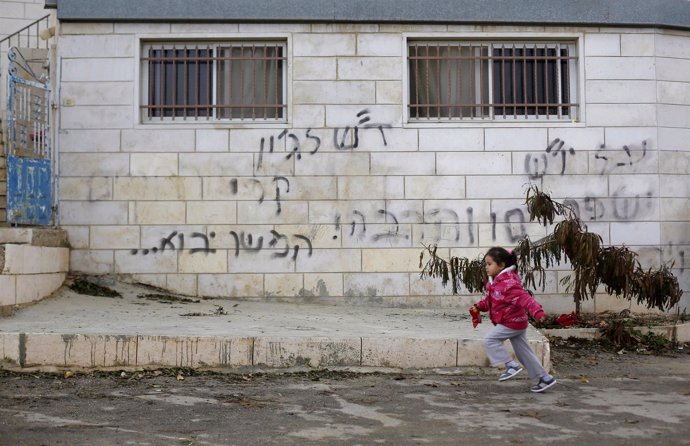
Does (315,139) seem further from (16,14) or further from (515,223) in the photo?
(16,14)

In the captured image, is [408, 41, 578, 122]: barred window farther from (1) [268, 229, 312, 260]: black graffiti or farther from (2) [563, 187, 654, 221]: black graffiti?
(1) [268, 229, 312, 260]: black graffiti

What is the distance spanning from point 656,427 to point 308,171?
17.5 ft

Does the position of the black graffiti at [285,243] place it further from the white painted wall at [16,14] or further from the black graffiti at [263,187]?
the white painted wall at [16,14]

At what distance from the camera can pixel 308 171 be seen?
9.08 m

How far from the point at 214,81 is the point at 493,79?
335 centimetres

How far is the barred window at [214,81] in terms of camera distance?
30.4ft

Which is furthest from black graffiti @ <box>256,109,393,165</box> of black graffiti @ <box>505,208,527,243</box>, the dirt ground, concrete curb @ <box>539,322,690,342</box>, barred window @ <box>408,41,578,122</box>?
the dirt ground

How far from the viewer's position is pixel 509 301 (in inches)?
228

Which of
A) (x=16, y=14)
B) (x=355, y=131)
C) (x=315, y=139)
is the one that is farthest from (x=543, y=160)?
(x=16, y=14)

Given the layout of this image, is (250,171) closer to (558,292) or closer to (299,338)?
(299,338)

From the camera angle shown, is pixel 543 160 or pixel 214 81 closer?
pixel 543 160

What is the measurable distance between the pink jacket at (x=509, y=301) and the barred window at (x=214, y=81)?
4284 mm

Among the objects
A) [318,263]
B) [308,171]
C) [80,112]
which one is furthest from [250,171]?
[80,112]

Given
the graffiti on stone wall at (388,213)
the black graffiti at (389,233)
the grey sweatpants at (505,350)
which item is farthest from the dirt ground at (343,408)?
the black graffiti at (389,233)
